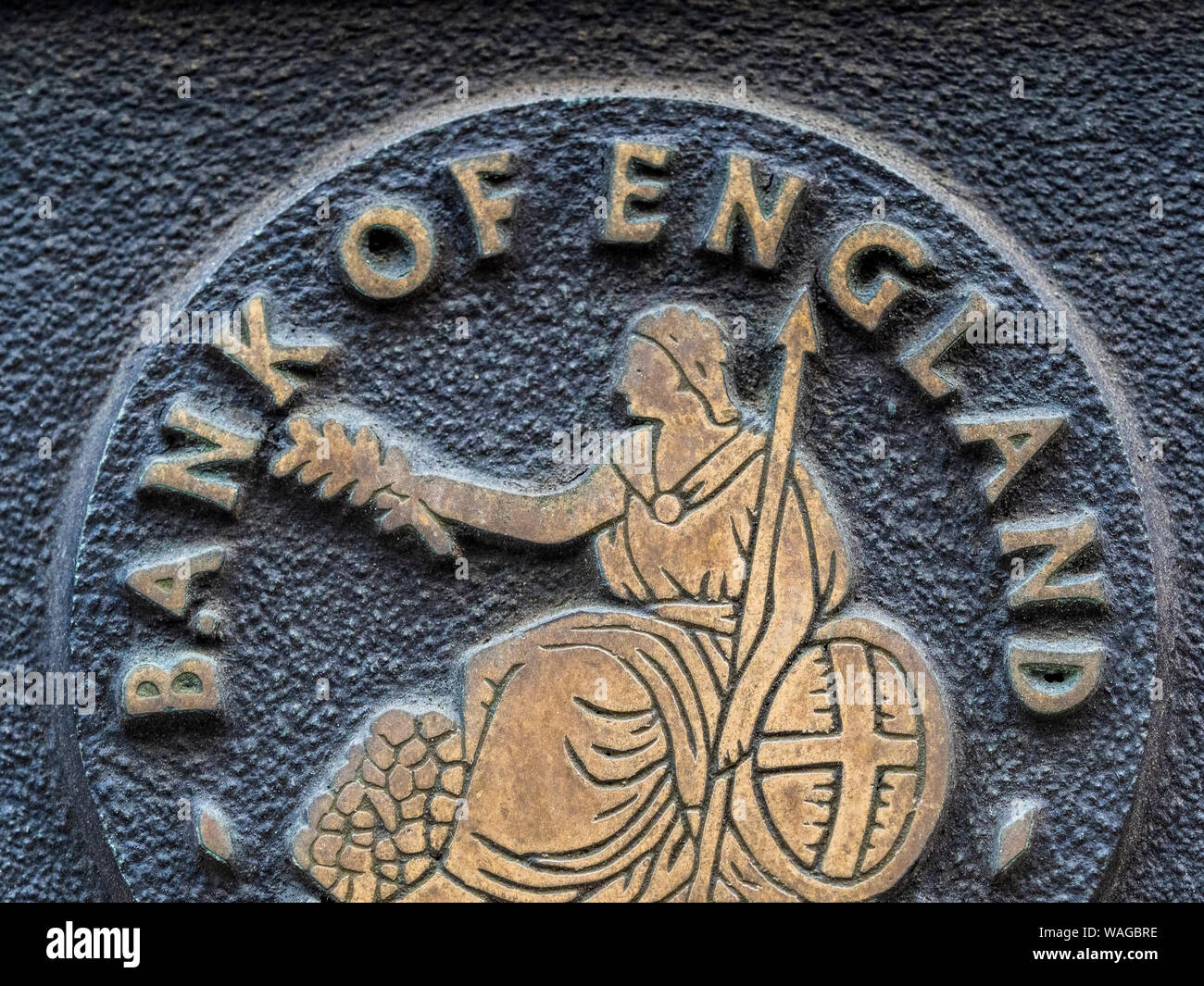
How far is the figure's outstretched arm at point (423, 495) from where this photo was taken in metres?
1.08

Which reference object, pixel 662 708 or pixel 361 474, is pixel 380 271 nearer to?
pixel 361 474

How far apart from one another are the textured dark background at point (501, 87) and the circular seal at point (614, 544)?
0.20 feet

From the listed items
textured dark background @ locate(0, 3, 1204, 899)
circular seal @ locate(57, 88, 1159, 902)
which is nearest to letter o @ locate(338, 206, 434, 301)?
circular seal @ locate(57, 88, 1159, 902)

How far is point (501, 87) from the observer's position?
1183 mm

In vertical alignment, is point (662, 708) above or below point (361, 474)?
below

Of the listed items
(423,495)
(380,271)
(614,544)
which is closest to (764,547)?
(614,544)

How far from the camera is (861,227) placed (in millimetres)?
1113

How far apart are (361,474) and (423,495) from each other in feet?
0.18

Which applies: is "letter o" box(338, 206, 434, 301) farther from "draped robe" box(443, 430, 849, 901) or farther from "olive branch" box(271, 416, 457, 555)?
"draped robe" box(443, 430, 849, 901)

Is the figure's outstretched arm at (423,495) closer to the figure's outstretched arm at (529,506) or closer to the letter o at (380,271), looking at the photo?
the figure's outstretched arm at (529,506)

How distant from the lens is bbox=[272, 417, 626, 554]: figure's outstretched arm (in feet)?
3.54

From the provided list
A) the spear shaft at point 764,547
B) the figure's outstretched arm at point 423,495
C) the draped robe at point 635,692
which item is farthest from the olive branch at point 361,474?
the spear shaft at point 764,547

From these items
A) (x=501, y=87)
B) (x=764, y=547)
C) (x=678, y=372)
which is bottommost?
(x=764, y=547)

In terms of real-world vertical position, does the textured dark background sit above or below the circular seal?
above
